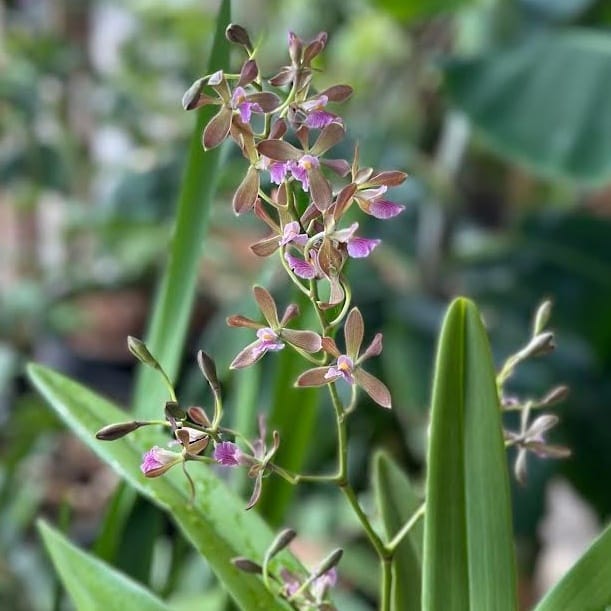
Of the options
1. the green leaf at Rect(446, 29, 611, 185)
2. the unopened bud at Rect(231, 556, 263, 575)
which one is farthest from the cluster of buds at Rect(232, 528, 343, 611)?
the green leaf at Rect(446, 29, 611, 185)

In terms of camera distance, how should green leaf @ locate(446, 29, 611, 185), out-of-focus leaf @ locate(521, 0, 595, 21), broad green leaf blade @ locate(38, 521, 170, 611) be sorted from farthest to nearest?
out-of-focus leaf @ locate(521, 0, 595, 21) < green leaf @ locate(446, 29, 611, 185) < broad green leaf blade @ locate(38, 521, 170, 611)

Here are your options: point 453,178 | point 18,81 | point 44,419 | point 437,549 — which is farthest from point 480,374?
point 18,81

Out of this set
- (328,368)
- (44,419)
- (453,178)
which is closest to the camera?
(328,368)

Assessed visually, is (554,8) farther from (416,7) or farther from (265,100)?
(265,100)

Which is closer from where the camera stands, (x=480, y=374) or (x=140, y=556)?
(x=480, y=374)

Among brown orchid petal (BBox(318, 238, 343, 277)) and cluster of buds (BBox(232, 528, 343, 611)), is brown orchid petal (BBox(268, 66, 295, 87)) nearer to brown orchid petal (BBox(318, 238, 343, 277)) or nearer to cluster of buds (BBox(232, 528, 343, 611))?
brown orchid petal (BBox(318, 238, 343, 277))

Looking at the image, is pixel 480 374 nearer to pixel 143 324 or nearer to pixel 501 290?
pixel 501 290

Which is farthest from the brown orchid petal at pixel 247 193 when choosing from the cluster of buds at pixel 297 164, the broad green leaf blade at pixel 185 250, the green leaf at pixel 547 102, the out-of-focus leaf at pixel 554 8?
the out-of-focus leaf at pixel 554 8

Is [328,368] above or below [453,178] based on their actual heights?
above
